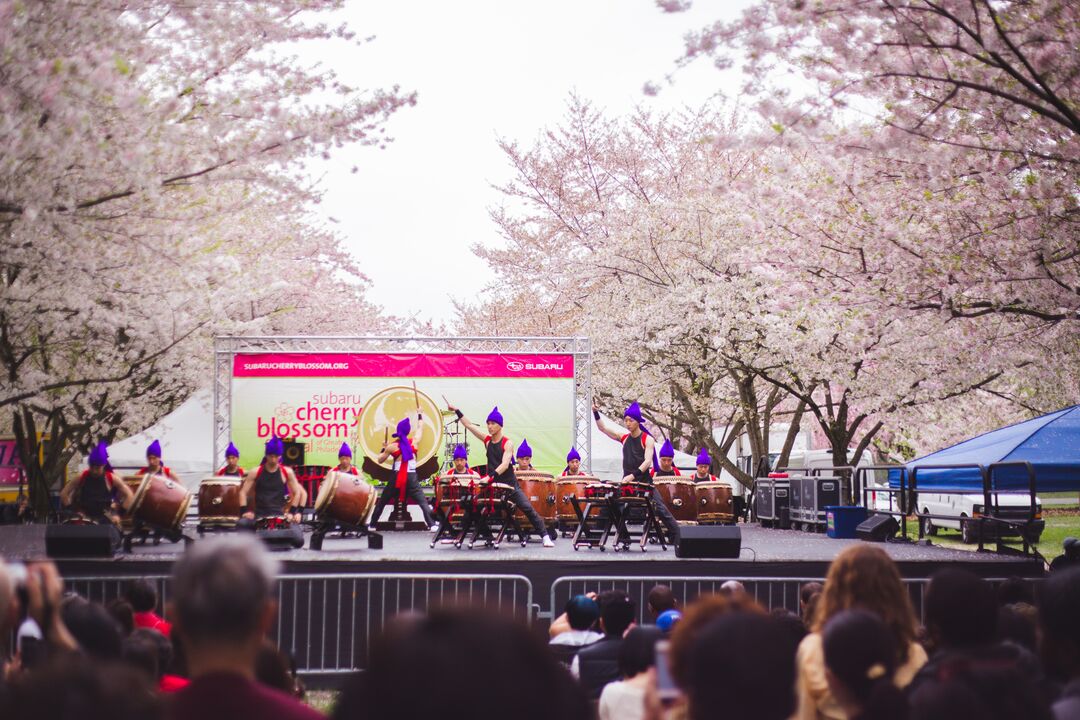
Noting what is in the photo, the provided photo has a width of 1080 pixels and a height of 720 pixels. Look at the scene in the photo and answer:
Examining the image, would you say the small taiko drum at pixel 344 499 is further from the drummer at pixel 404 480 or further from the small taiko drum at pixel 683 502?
the small taiko drum at pixel 683 502

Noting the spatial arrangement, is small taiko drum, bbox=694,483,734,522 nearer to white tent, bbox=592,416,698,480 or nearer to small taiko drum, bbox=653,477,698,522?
small taiko drum, bbox=653,477,698,522

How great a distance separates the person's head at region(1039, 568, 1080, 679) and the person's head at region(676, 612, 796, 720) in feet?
5.15

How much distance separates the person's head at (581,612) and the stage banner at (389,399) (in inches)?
545

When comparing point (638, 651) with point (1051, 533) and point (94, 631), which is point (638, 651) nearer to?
point (94, 631)

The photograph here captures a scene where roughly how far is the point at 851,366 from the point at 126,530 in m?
14.2

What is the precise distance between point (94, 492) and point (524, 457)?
250 inches

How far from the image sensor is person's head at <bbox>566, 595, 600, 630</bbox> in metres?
6.41

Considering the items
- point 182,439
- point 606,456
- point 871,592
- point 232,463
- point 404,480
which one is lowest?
point 871,592

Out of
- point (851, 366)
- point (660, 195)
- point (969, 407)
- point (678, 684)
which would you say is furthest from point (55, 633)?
point (660, 195)

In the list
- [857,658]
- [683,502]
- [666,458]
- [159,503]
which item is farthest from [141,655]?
[683,502]

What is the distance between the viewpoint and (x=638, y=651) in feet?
14.0

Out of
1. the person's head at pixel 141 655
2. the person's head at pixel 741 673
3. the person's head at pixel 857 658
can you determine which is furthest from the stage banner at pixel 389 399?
the person's head at pixel 741 673

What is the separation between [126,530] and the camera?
1642cm

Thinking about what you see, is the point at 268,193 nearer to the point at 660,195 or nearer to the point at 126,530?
the point at 126,530
